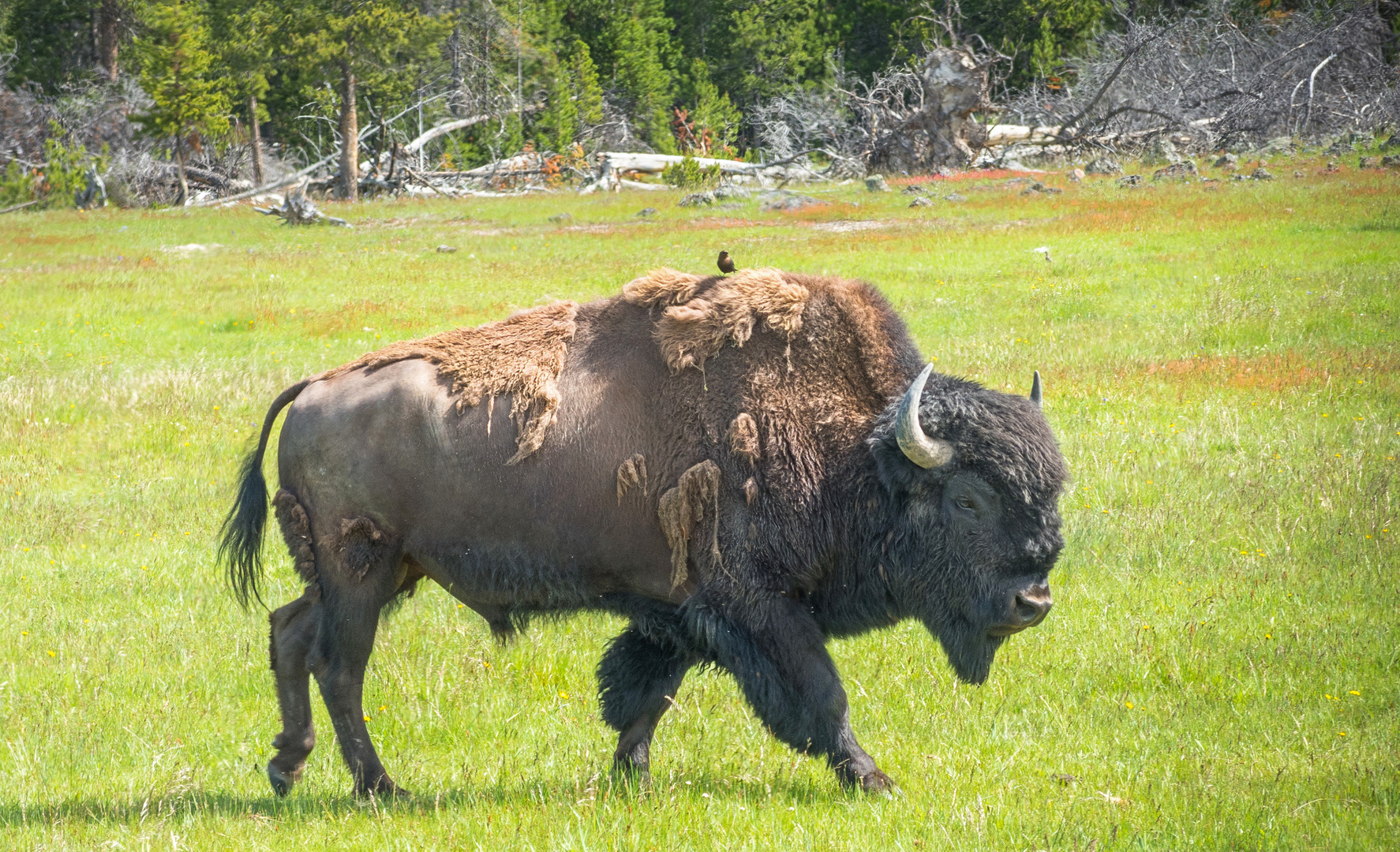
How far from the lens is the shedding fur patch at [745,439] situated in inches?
189

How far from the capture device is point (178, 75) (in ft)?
Answer: 150

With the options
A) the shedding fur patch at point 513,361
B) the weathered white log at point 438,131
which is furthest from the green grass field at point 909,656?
the weathered white log at point 438,131

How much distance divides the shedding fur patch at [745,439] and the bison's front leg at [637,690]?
0.91 metres

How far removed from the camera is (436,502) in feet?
16.1

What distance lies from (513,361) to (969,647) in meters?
2.29

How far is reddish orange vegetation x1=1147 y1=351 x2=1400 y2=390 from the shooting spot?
38.7 feet

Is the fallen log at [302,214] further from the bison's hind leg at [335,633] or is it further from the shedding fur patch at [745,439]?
the shedding fur patch at [745,439]

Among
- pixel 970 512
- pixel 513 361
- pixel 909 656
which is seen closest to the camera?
pixel 970 512

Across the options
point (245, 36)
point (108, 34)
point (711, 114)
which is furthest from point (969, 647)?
point (108, 34)

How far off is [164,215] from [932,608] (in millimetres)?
39095

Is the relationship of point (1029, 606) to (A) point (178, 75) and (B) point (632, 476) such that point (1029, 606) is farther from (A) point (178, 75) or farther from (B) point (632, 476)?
(A) point (178, 75)

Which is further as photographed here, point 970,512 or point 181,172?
point 181,172

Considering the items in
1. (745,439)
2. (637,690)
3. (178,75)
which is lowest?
(637,690)

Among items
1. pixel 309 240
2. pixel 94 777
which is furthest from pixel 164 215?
pixel 94 777
